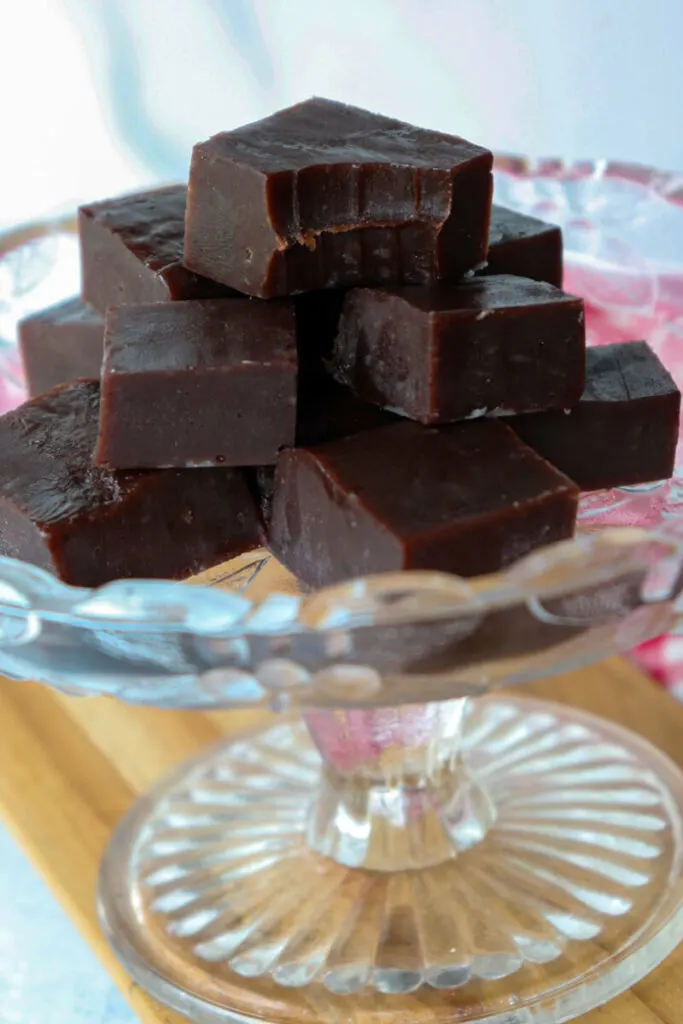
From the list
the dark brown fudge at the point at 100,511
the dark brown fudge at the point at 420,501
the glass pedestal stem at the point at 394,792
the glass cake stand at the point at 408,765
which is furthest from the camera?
the glass pedestal stem at the point at 394,792

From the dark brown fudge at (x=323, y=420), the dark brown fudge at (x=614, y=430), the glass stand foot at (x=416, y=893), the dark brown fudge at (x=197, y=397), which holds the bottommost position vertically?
the glass stand foot at (x=416, y=893)

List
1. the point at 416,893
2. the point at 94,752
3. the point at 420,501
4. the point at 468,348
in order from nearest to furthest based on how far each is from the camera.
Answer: the point at 420,501
the point at 468,348
the point at 416,893
the point at 94,752

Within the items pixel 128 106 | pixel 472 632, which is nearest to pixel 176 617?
pixel 472 632

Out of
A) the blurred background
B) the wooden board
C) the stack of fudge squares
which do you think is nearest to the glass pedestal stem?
the wooden board

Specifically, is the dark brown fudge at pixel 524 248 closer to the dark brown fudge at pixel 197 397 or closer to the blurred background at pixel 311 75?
the dark brown fudge at pixel 197 397

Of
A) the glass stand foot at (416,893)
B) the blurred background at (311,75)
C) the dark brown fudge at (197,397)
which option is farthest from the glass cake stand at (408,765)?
the blurred background at (311,75)

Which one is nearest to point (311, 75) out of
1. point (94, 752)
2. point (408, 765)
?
point (94, 752)

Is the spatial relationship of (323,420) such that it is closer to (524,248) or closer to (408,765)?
(524,248)

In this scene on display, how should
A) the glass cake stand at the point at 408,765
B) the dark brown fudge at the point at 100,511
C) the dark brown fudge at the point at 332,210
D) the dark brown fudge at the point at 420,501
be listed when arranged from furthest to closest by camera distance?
the dark brown fudge at the point at 332,210, the dark brown fudge at the point at 100,511, the dark brown fudge at the point at 420,501, the glass cake stand at the point at 408,765
